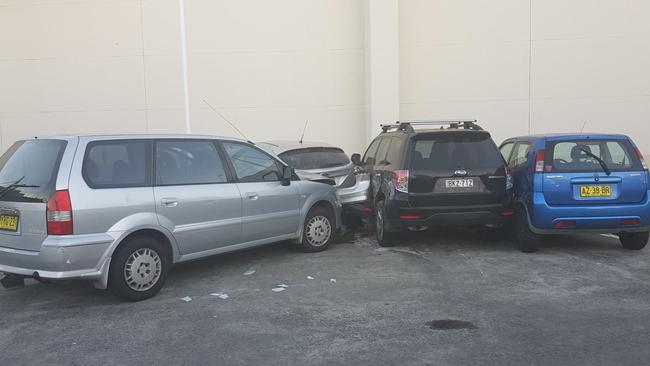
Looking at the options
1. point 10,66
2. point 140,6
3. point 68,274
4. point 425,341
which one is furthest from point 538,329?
point 10,66

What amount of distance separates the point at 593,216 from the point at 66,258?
584 cm

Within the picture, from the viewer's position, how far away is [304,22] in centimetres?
1280

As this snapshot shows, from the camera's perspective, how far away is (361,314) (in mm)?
5051

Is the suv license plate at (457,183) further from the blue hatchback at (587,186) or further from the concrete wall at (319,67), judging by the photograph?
the concrete wall at (319,67)

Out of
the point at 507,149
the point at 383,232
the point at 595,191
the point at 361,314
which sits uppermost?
the point at 507,149

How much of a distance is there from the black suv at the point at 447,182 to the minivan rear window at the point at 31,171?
4.00m

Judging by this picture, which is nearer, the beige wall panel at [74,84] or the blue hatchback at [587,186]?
the blue hatchback at [587,186]

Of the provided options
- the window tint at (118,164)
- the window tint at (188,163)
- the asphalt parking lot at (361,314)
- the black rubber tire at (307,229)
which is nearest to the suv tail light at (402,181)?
the asphalt parking lot at (361,314)

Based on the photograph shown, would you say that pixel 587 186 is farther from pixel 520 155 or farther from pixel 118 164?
pixel 118 164

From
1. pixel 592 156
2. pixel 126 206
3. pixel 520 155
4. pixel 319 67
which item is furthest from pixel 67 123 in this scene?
pixel 592 156

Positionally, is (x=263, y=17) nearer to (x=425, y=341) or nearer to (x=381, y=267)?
(x=381, y=267)


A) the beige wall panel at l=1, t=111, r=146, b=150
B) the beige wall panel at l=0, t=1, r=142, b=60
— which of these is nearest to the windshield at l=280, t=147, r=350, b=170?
the beige wall panel at l=1, t=111, r=146, b=150

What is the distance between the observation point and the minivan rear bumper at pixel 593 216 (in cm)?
689

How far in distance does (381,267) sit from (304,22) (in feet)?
25.1
